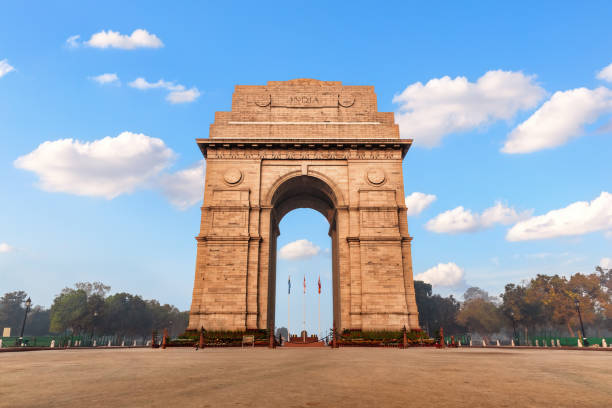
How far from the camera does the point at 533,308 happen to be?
2516 inches

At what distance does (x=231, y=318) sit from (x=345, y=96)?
763 inches

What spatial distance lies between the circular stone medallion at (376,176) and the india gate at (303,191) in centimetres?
7

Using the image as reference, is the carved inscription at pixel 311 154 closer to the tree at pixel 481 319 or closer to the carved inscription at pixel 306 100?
the carved inscription at pixel 306 100

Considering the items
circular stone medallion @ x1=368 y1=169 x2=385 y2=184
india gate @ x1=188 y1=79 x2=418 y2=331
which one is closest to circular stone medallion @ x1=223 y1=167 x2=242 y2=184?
india gate @ x1=188 y1=79 x2=418 y2=331

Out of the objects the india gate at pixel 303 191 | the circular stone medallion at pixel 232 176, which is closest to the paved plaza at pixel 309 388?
the india gate at pixel 303 191

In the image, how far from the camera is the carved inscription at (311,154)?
29.3 metres

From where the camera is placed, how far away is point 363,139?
29.1 meters

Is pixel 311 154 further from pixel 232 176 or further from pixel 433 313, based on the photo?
pixel 433 313

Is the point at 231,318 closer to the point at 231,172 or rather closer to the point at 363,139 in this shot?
the point at 231,172

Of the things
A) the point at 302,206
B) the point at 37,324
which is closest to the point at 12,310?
the point at 37,324

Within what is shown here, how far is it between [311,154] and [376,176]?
518cm

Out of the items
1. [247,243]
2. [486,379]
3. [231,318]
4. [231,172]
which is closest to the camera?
[486,379]

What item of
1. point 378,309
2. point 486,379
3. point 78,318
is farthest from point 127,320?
point 486,379

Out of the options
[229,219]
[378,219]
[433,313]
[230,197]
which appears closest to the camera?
[229,219]
